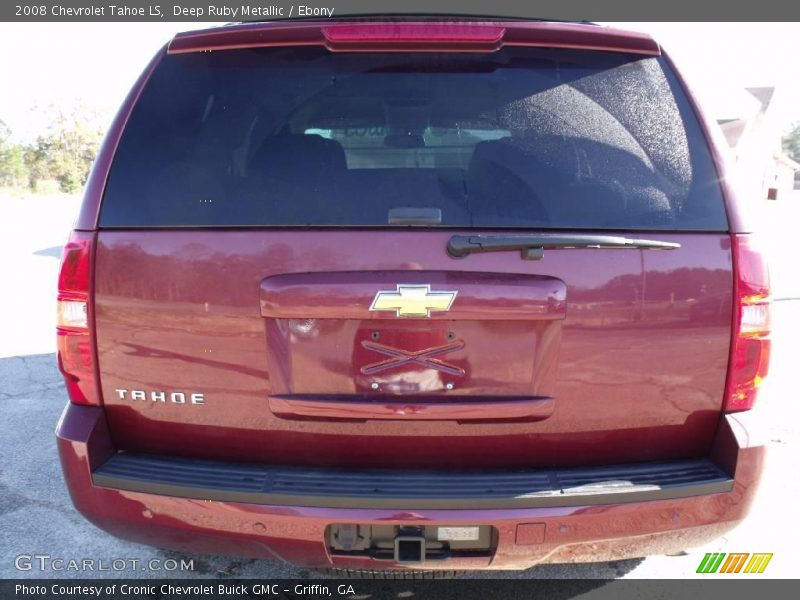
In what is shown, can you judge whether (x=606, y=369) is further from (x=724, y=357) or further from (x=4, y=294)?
(x=4, y=294)

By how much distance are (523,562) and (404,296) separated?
0.93 meters

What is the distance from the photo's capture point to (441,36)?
190 cm

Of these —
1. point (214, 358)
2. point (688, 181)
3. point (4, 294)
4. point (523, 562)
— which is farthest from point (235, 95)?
point (4, 294)

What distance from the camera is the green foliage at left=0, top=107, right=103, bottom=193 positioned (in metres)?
41.3

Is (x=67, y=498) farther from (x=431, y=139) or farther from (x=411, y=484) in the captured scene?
(x=431, y=139)

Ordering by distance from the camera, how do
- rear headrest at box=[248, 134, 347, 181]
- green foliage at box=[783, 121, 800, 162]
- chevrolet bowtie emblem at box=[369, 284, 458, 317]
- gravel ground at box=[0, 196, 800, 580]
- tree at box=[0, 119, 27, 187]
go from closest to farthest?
chevrolet bowtie emblem at box=[369, 284, 458, 317] < rear headrest at box=[248, 134, 347, 181] < gravel ground at box=[0, 196, 800, 580] < tree at box=[0, 119, 27, 187] < green foliage at box=[783, 121, 800, 162]

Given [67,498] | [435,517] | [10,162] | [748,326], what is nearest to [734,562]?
[748,326]

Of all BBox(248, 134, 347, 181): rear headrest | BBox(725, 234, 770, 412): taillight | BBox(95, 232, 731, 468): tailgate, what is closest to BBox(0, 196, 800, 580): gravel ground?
BBox(725, 234, 770, 412): taillight

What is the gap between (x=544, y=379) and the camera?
5.96 ft

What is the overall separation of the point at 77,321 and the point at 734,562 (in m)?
2.90
